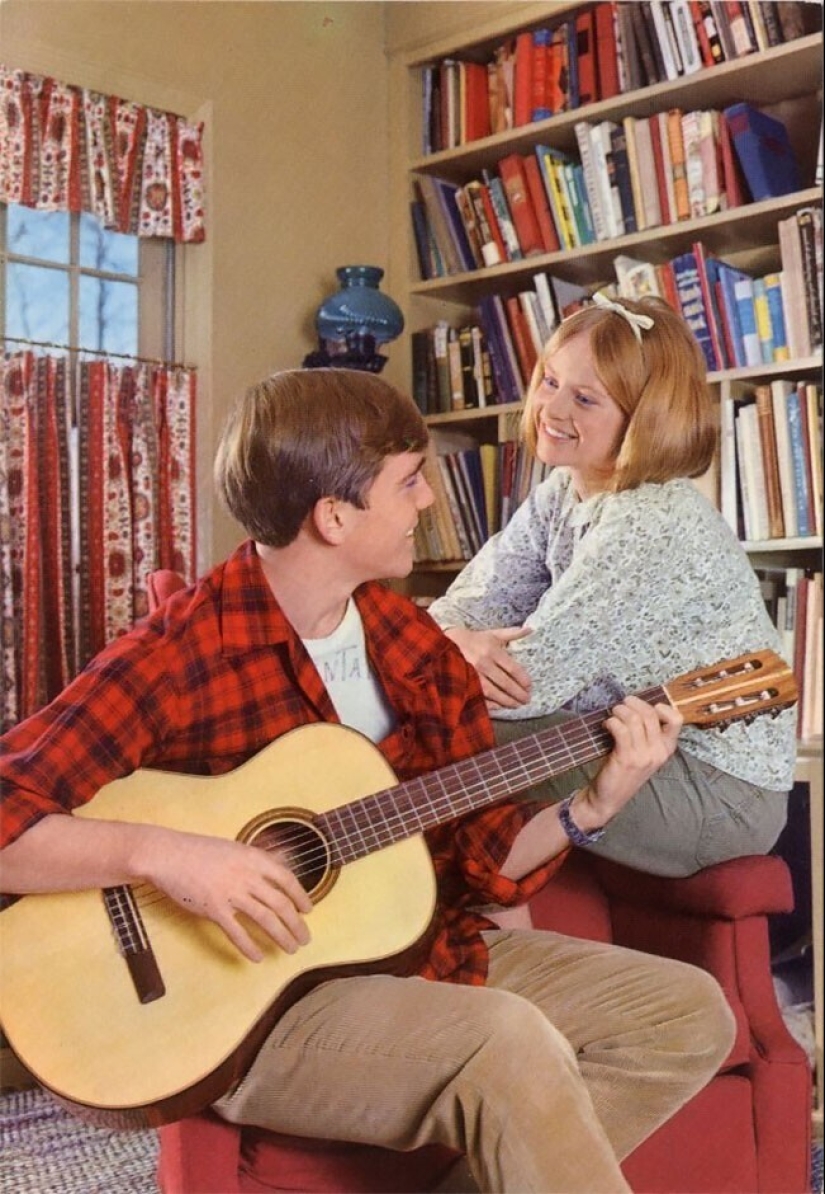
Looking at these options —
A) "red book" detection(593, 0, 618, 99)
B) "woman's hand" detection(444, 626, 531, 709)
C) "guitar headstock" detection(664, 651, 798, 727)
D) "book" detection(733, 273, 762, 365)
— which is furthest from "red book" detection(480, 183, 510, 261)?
"guitar headstock" detection(664, 651, 798, 727)

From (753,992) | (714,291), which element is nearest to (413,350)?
(714,291)

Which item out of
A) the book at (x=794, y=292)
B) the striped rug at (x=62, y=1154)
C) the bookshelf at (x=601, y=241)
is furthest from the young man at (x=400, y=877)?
the book at (x=794, y=292)

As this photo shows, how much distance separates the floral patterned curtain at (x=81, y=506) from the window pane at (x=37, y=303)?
72 millimetres

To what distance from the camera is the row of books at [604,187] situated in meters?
2.27

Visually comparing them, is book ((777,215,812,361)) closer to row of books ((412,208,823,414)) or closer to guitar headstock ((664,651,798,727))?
row of books ((412,208,823,414))

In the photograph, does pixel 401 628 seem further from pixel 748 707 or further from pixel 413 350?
pixel 413 350

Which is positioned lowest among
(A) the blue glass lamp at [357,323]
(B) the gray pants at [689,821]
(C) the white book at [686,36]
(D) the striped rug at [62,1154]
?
(D) the striped rug at [62,1154]

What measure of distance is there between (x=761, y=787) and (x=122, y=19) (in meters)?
1.90

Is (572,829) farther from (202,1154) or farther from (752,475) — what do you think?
(752,475)

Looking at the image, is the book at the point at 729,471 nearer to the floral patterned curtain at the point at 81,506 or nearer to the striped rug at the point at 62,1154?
the floral patterned curtain at the point at 81,506

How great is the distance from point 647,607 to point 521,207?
1.38 meters

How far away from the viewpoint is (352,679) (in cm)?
119

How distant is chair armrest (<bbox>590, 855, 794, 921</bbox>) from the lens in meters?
1.37

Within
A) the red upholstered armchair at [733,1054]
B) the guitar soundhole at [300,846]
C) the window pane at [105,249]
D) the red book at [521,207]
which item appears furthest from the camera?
the red book at [521,207]
